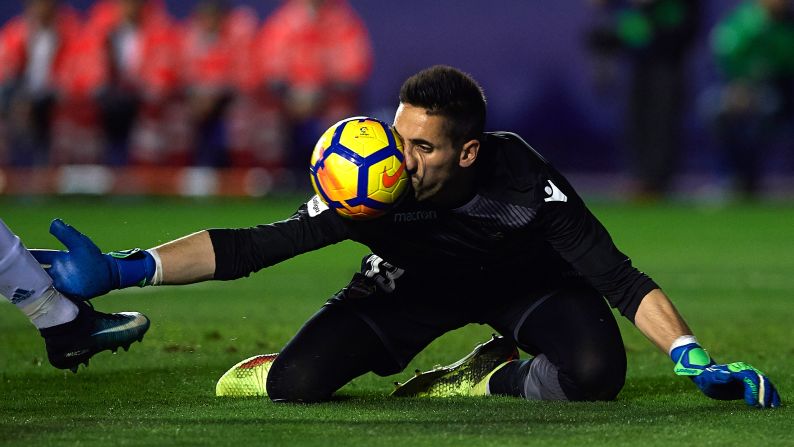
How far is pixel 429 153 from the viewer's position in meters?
5.54

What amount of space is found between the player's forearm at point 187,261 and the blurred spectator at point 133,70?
14527 millimetres

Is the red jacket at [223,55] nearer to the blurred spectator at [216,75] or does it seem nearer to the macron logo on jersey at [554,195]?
the blurred spectator at [216,75]

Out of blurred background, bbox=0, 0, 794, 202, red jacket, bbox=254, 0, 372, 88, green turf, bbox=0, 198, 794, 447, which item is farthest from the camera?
red jacket, bbox=254, 0, 372, 88

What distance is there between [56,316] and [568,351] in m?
1.86

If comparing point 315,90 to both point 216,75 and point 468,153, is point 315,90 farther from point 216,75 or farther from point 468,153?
point 468,153

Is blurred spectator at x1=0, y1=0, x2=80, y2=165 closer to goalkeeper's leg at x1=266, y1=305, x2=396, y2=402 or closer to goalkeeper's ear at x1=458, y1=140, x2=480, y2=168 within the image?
goalkeeper's leg at x1=266, y1=305, x2=396, y2=402

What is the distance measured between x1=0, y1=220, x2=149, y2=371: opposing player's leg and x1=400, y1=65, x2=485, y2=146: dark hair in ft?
4.26

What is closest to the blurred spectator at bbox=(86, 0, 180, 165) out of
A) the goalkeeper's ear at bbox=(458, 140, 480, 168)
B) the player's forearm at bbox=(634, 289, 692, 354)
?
the goalkeeper's ear at bbox=(458, 140, 480, 168)

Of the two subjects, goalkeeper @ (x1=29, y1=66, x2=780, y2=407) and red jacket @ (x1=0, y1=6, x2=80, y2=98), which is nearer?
goalkeeper @ (x1=29, y1=66, x2=780, y2=407)

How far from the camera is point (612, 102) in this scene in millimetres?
19547

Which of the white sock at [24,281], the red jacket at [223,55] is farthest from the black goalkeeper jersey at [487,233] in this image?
the red jacket at [223,55]

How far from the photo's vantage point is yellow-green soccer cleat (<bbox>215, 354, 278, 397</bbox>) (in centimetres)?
607

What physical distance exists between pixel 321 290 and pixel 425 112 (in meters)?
5.05

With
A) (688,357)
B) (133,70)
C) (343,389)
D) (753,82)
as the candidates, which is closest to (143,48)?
(133,70)
